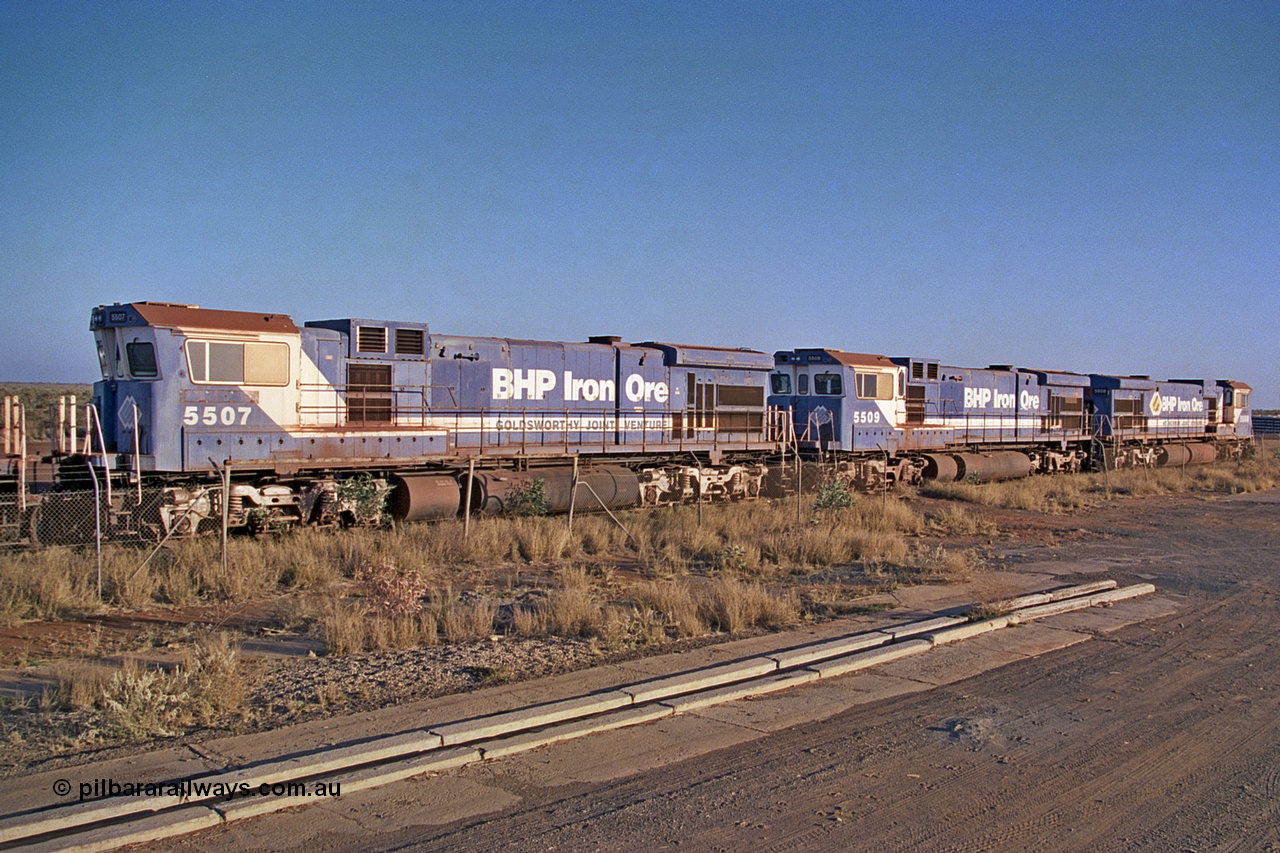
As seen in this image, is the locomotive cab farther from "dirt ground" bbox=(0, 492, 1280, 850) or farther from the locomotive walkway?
"dirt ground" bbox=(0, 492, 1280, 850)

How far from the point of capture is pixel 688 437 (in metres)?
25.2

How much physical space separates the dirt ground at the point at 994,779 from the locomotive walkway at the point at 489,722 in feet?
2.36

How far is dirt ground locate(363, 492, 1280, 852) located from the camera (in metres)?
5.43

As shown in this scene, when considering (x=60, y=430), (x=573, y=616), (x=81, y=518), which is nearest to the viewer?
(x=573, y=616)

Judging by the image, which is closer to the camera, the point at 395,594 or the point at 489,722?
the point at 489,722

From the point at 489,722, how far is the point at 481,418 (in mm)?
13836

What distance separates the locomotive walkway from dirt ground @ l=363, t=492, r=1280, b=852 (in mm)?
719

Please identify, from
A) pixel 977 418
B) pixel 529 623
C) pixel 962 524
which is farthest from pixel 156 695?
pixel 977 418

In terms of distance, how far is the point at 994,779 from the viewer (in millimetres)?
6352

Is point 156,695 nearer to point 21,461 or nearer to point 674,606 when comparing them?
point 674,606

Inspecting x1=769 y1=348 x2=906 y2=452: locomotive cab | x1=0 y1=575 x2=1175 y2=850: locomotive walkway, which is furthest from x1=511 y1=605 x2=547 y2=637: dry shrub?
x1=769 y1=348 x2=906 y2=452: locomotive cab

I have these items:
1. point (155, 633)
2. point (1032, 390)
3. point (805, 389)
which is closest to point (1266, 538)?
point (805, 389)

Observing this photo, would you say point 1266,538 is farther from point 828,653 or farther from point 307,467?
point 307,467

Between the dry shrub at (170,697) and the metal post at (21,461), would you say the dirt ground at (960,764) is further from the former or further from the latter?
the metal post at (21,461)
